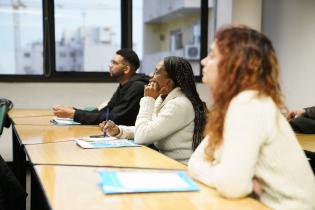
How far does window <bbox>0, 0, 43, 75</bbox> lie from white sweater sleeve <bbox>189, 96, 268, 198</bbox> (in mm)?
3609

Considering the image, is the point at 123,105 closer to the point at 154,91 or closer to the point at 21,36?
the point at 154,91

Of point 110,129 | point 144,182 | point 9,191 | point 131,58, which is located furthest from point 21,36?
point 144,182

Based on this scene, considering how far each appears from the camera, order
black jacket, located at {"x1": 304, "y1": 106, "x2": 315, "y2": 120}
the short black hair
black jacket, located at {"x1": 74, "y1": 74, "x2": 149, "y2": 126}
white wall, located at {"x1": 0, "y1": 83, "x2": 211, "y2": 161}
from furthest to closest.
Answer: white wall, located at {"x1": 0, "y1": 83, "x2": 211, "y2": 161} → the short black hair → black jacket, located at {"x1": 74, "y1": 74, "x2": 149, "y2": 126} → black jacket, located at {"x1": 304, "y1": 106, "x2": 315, "y2": 120}

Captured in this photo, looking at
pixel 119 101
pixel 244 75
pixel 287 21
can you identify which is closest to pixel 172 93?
pixel 119 101

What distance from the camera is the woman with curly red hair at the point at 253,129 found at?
1130 millimetres

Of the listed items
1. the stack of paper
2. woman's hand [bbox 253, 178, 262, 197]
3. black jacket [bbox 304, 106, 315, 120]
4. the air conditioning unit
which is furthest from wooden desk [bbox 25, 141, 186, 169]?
the air conditioning unit

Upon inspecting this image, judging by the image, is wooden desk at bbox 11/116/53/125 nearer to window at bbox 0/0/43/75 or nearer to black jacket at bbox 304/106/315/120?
window at bbox 0/0/43/75

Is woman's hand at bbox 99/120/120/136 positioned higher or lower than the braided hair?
lower

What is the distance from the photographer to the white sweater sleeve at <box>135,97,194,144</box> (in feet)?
6.83

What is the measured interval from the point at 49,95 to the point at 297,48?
267cm

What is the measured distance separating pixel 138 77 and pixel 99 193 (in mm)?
1868

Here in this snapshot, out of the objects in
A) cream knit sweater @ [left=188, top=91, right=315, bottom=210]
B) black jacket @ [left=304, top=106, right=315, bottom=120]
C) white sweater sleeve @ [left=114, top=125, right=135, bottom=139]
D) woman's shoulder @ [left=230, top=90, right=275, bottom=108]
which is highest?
woman's shoulder @ [left=230, top=90, right=275, bottom=108]

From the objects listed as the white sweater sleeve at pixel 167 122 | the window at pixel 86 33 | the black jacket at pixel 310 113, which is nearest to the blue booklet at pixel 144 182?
the white sweater sleeve at pixel 167 122

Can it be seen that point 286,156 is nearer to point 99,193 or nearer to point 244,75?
point 244,75
